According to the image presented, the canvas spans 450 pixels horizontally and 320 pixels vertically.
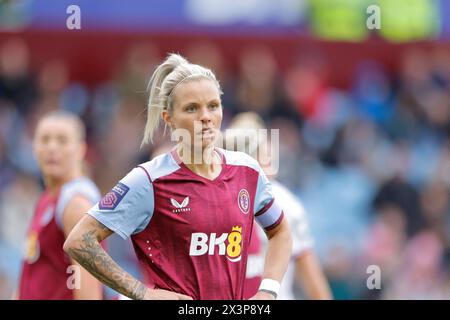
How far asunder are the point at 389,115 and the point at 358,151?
0.99 metres

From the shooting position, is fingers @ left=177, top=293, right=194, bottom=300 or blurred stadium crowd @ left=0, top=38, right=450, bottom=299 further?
blurred stadium crowd @ left=0, top=38, right=450, bottom=299

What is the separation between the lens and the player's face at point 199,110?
18.0ft

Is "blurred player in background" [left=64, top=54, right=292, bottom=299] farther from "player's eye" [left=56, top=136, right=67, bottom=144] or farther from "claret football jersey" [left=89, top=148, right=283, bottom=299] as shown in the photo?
"player's eye" [left=56, top=136, right=67, bottom=144]

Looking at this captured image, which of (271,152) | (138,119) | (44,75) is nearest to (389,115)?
(138,119)

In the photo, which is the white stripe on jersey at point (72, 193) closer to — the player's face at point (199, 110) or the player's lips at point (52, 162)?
the player's lips at point (52, 162)

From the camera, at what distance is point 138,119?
1413 centimetres

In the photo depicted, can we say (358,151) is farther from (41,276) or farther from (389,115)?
(41,276)

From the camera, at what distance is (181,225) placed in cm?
548

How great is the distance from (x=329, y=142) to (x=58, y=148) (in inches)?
292

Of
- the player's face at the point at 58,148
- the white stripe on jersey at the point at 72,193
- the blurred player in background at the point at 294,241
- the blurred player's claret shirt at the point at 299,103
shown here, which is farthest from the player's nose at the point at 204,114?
the blurred player's claret shirt at the point at 299,103

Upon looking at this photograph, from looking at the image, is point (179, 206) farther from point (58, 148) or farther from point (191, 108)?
point (58, 148)

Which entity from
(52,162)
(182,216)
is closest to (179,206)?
(182,216)

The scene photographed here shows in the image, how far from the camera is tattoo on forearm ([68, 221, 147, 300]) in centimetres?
539

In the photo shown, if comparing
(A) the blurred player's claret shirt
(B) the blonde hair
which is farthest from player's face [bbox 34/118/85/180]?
(A) the blurred player's claret shirt
